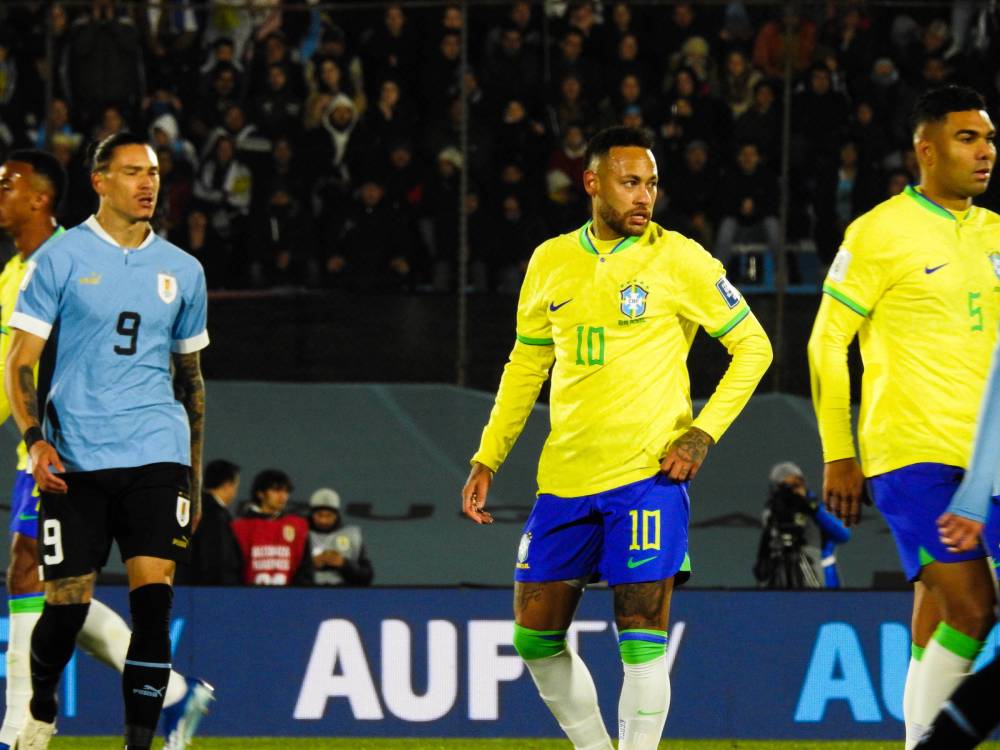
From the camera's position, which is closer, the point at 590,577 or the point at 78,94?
the point at 590,577

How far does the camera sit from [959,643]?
5.32m

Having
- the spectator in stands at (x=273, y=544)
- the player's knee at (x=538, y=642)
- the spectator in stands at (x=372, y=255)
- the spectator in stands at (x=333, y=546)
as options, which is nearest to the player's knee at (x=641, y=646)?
the player's knee at (x=538, y=642)

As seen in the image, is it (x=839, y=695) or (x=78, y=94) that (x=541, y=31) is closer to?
(x=78, y=94)

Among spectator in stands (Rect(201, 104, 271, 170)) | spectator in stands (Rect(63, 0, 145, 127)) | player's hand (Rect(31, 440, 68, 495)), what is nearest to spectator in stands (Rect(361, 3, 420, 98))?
spectator in stands (Rect(201, 104, 271, 170))

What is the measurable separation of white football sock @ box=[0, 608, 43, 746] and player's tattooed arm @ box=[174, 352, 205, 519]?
1.02 metres

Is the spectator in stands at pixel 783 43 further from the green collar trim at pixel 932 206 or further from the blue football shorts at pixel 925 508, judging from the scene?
the blue football shorts at pixel 925 508

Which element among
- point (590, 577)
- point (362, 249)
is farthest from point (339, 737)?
point (362, 249)

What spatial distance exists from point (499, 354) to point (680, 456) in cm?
640

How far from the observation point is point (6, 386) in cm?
583

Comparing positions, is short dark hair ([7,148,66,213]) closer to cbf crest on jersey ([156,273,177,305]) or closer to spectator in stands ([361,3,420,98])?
cbf crest on jersey ([156,273,177,305])

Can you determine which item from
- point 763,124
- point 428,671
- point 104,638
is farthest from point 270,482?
point 763,124

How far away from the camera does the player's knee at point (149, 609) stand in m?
5.71

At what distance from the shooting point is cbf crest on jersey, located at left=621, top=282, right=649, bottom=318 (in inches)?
220

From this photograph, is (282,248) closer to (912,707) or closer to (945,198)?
(945,198)
